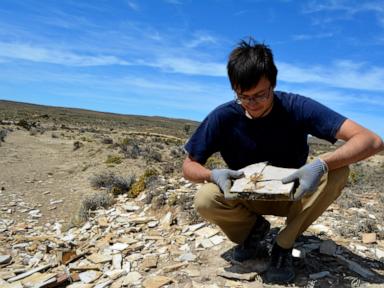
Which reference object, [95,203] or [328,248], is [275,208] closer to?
[328,248]

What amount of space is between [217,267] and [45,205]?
549cm

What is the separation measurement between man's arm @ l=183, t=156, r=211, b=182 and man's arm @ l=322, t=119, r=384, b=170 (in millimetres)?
960

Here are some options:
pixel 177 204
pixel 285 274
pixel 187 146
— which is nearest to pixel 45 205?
pixel 177 204

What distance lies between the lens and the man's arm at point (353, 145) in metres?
3.40

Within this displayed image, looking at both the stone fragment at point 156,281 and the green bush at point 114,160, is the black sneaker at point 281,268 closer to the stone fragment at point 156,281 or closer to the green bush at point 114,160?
the stone fragment at point 156,281

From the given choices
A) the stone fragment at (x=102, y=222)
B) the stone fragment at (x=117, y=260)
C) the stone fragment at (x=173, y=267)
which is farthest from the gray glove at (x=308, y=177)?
the stone fragment at (x=102, y=222)

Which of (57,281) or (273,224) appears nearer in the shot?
(57,281)

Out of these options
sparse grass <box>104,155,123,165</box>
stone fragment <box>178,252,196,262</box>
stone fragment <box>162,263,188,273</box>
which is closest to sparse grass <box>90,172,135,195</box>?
sparse grass <box>104,155,123,165</box>

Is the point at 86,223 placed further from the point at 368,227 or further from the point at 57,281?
the point at 368,227

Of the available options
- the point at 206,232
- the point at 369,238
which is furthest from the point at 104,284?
the point at 369,238

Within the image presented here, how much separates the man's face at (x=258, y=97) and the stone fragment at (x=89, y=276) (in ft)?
7.48

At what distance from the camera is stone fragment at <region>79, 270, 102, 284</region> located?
4.57 metres

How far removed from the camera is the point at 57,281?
4.61 m

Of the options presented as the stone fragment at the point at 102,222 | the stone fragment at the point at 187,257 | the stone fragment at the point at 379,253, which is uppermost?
the stone fragment at the point at 379,253
